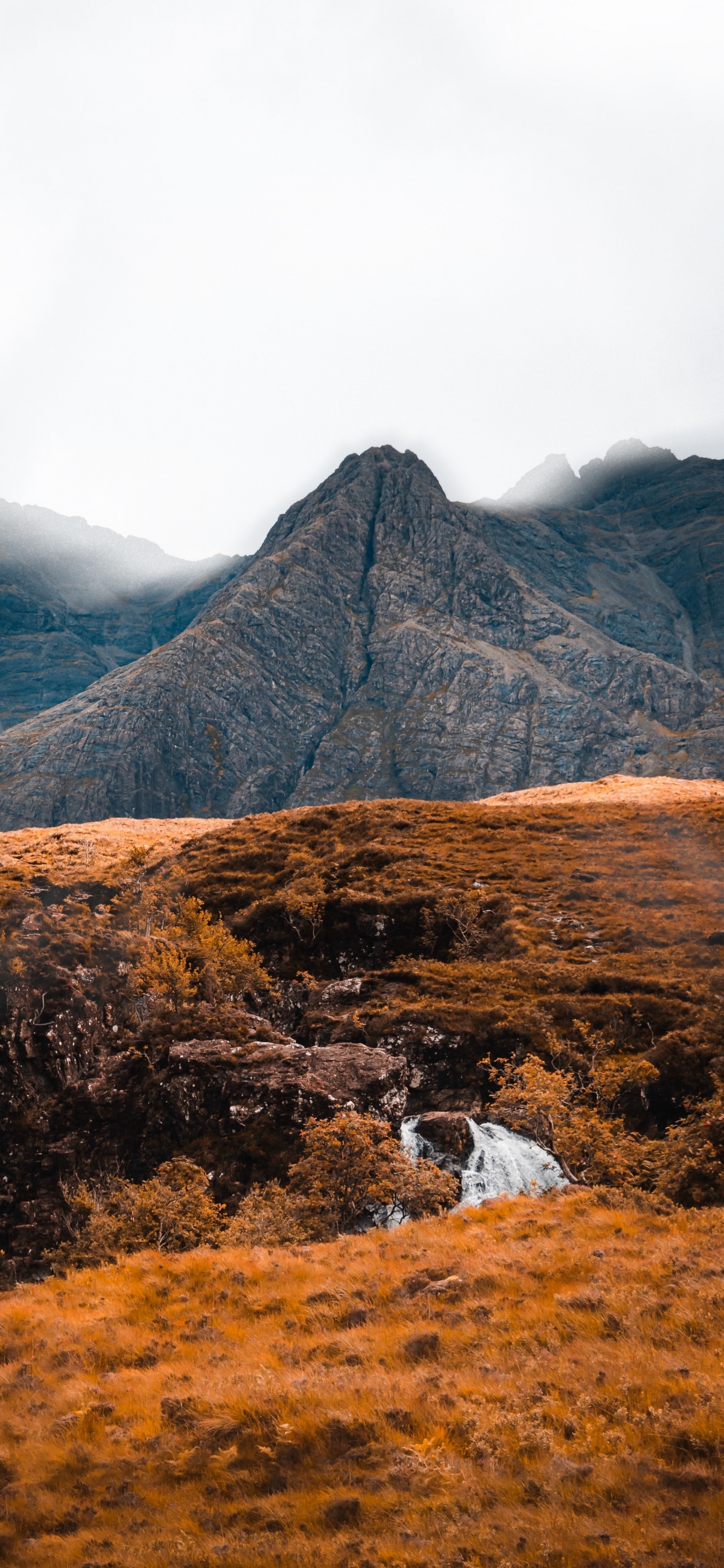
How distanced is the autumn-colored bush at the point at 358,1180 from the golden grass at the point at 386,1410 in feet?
23.3

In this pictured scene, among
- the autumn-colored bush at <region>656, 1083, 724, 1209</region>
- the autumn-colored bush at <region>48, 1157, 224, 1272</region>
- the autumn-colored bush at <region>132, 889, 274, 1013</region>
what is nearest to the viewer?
the autumn-colored bush at <region>656, 1083, 724, 1209</region>

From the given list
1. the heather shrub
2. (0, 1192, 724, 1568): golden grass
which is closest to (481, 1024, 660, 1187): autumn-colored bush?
(0, 1192, 724, 1568): golden grass

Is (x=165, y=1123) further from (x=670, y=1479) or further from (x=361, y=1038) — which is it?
(x=670, y=1479)

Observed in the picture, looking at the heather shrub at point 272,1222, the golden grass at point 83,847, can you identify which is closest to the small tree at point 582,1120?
the heather shrub at point 272,1222

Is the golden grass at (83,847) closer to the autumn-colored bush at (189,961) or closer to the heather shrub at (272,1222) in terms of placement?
the autumn-colored bush at (189,961)

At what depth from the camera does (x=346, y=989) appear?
61.3 meters

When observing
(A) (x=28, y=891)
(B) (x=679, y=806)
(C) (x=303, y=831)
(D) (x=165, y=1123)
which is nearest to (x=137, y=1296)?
(D) (x=165, y=1123)

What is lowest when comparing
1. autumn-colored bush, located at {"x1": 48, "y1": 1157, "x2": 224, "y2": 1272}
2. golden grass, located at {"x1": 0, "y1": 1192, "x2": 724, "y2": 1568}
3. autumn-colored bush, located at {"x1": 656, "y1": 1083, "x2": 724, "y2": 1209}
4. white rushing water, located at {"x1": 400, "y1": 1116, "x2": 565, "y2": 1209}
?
white rushing water, located at {"x1": 400, "y1": 1116, "x2": 565, "y2": 1209}

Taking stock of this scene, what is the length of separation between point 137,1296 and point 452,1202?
13.3 m

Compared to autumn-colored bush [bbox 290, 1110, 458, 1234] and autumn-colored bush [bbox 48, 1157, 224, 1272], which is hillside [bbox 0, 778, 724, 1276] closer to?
autumn-colored bush [bbox 48, 1157, 224, 1272]

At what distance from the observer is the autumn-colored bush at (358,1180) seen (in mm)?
33219

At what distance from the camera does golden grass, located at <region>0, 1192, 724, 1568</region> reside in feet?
45.1

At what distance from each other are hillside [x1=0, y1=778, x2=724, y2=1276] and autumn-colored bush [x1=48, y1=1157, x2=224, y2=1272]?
161 inches

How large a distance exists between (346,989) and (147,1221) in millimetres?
29105
